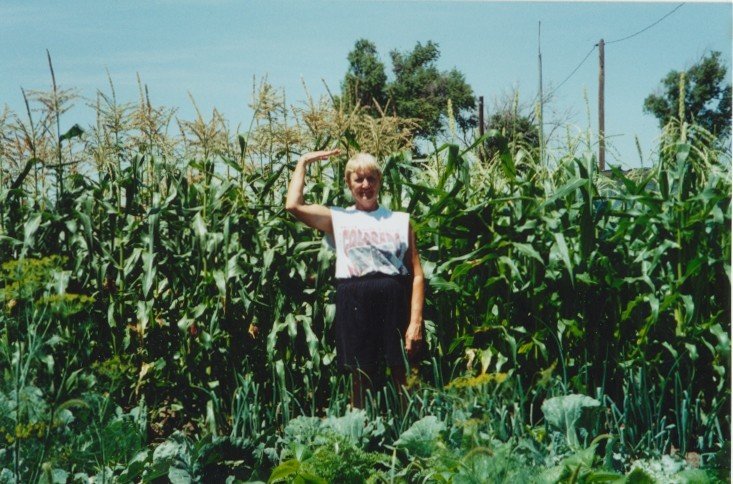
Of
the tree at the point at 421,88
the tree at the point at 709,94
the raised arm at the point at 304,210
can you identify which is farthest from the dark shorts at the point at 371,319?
the tree at the point at 421,88

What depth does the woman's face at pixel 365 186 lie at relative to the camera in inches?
141

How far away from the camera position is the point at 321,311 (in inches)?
156

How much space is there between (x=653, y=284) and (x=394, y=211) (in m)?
1.29

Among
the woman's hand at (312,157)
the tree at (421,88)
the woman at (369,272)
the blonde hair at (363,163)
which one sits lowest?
the woman at (369,272)

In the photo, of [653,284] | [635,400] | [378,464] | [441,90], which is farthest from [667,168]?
[441,90]

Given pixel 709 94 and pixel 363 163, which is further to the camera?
pixel 709 94

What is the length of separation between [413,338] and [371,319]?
0.71 feet

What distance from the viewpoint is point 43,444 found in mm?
2932

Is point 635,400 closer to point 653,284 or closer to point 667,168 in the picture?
point 653,284

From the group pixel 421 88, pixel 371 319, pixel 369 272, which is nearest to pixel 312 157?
pixel 369 272

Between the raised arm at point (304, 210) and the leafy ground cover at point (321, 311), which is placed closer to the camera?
the leafy ground cover at point (321, 311)

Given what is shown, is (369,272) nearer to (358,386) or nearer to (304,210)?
(304,210)

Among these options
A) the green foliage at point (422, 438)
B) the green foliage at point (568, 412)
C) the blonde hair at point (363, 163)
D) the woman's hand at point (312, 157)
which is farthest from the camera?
the woman's hand at point (312, 157)

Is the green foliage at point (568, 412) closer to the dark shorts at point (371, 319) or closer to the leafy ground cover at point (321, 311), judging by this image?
the leafy ground cover at point (321, 311)
